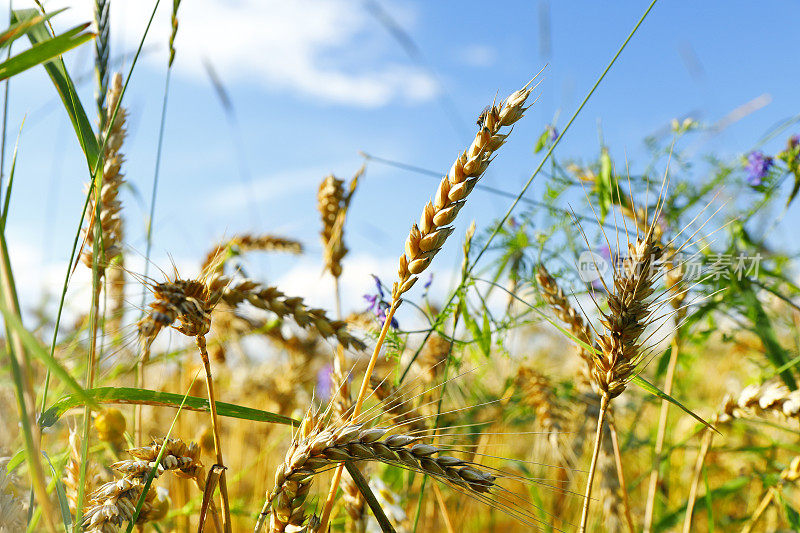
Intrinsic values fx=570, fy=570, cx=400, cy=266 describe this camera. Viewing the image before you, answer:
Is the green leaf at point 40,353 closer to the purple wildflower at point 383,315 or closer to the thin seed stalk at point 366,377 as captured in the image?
the thin seed stalk at point 366,377

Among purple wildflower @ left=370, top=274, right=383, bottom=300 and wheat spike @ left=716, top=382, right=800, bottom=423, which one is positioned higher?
purple wildflower @ left=370, top=274, right=383, bottom=300

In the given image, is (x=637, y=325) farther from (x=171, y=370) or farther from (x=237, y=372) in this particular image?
(x=237, y=372)

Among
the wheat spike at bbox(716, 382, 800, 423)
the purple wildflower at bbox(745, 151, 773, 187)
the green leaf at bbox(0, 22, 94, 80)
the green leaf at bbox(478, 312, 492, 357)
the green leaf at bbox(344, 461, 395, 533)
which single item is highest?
the purple wildflower at bbox(745, 151, 773, 187)

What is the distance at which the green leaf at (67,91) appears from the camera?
767 millimetres

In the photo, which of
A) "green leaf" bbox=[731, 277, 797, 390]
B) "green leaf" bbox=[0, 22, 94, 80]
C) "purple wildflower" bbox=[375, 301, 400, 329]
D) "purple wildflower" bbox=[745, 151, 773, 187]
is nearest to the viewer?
"green leaf" bbox=[0, 22, 94, 80]

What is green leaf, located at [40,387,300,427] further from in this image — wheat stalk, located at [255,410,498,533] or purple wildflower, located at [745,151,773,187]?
purple wildflower, located at [745,151,773,187]

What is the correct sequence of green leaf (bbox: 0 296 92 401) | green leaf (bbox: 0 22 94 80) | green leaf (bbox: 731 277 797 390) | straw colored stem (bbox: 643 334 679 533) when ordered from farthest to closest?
green leaf (bbox: 731 277 797 390)
straw colored stem (bbox: 643 334 679 533)
green leaf (bbox: 0 22 94 80)
green leaf (bbox: 0 296 92 401)

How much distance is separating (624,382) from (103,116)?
0.97 metres

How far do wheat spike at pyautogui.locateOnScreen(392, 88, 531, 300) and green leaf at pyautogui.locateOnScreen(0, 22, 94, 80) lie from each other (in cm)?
46

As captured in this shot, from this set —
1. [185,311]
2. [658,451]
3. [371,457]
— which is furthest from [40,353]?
[658,451]

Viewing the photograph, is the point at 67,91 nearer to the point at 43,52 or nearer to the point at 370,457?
the point at 43,52

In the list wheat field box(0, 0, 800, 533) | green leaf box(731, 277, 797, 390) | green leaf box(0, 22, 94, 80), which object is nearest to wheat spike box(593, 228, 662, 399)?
wheat field box(0, 0, 800, 533)

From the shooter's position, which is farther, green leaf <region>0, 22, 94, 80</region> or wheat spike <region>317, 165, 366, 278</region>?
wheat spike <region>317, 165, 366, 278</region>

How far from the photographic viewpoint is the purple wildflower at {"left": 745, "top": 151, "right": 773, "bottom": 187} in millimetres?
1693
